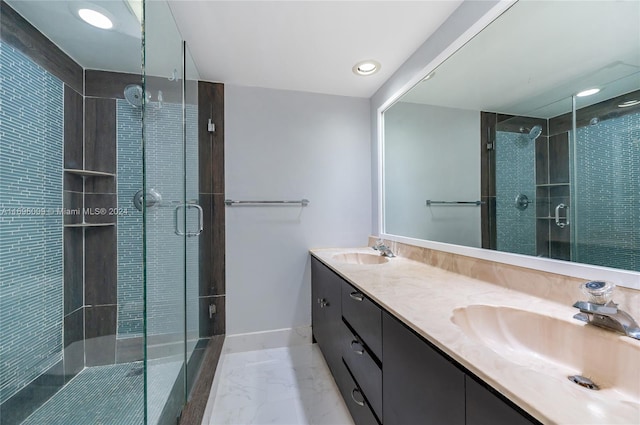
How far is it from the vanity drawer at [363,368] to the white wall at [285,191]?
0.89 metres

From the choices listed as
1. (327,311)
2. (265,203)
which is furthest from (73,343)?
(327,311)

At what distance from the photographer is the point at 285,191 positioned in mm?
2139

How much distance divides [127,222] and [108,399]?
1.07m

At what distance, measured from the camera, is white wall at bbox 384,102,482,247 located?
1.53m

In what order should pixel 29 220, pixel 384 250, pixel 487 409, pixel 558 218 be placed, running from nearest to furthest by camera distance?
1. pixel 487 409
2. pixel 558 218
3. pixel 29 220
4. pixel 384 250

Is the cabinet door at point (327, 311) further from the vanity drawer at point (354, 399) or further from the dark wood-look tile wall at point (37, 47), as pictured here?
the dark wood-look tile wall at point (37, 47)

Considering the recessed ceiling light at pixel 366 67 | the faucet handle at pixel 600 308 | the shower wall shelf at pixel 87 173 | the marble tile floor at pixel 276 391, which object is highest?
the recessed ceiling light at pixel 366 67

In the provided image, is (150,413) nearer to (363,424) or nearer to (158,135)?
(363,424)

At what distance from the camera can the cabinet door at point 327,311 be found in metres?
1.47

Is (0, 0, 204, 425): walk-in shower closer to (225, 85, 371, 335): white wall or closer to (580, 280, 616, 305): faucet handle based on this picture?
(225, 85, 371, 335): white wall

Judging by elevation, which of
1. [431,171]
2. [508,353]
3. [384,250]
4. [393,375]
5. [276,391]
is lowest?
[276,391]

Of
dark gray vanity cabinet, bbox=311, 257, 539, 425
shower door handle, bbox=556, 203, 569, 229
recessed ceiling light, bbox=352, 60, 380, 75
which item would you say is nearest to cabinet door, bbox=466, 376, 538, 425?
dark gray vanity cabinet, bbox=311, 257, 539, 425

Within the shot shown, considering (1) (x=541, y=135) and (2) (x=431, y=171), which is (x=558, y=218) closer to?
(1) (x=541, y=135)

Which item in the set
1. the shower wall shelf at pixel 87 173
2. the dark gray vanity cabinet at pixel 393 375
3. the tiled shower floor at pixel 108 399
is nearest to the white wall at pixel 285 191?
the dark gray vanity cabinet at pixel 393 375
